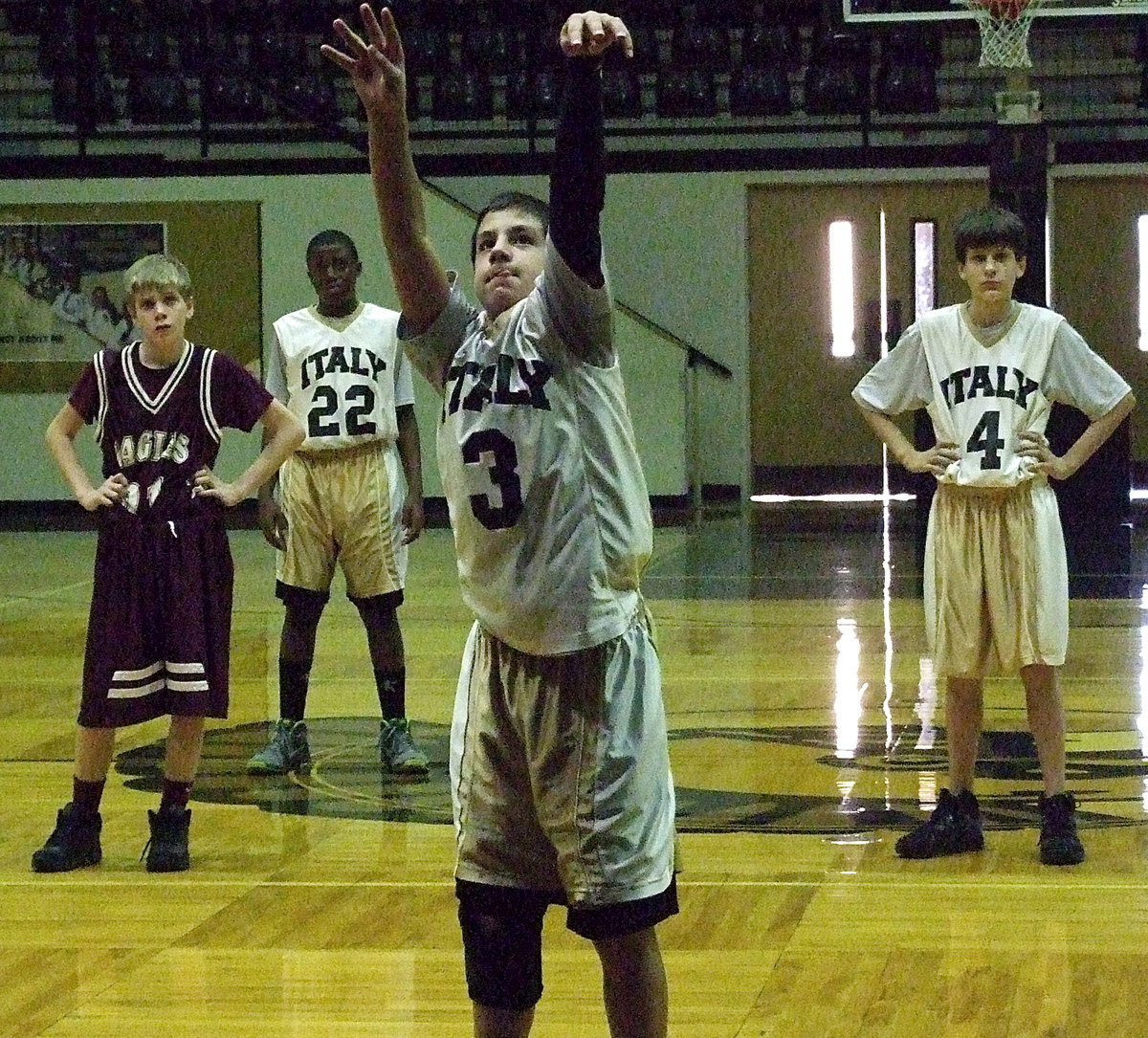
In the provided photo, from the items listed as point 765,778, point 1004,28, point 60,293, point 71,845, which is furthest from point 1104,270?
point 71,845

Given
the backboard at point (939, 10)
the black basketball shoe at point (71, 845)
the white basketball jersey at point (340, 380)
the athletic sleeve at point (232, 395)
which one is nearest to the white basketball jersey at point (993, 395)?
the athletic sleeve at point (232, 395)

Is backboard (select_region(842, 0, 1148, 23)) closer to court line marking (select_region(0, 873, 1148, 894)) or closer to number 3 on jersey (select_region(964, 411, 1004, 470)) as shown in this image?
number 3 on jersey (select_region(964, 411, 1004, 470))

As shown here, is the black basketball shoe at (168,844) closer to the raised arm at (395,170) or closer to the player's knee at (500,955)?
the player's knee at (500,955)

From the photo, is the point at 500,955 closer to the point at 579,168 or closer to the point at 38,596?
the point at 579,168

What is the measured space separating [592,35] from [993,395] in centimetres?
286

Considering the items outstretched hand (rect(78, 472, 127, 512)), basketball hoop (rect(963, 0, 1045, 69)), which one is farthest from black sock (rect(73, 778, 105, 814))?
basketball hoop (rect(963, 0, 1045, 69))

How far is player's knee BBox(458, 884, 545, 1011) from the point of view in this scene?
3211mm

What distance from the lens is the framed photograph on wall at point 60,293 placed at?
1800 cm

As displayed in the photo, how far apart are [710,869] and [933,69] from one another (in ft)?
48.3

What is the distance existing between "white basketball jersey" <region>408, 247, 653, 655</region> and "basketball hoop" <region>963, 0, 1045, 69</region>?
8.65m

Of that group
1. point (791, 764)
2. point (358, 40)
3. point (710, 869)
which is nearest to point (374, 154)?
point (358, 40)

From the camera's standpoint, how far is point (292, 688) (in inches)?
269

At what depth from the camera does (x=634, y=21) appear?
19.6 m

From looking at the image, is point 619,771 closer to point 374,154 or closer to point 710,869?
point 374,154
